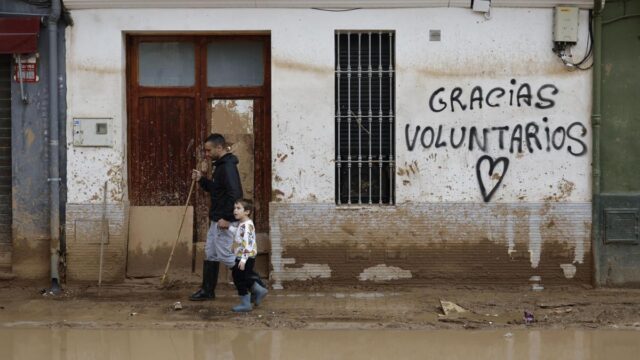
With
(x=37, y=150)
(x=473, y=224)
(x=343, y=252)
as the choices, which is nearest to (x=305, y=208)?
(x=343, y=252)

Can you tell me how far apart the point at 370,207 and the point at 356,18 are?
2.13m

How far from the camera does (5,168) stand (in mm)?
9133

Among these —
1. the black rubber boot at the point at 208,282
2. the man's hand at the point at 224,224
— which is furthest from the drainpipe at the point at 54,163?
the man's hand at the point at 224,224

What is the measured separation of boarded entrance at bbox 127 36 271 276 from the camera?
9156mm

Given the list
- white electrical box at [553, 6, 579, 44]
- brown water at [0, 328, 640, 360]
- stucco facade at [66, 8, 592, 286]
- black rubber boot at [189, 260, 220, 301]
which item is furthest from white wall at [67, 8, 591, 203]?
brown water at [0, 328, 640, 360]

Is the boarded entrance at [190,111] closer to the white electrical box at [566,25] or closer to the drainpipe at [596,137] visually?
the white electrical box at [566,25]

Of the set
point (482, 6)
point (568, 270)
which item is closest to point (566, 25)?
point (482, 6)

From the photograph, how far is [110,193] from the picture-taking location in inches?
352

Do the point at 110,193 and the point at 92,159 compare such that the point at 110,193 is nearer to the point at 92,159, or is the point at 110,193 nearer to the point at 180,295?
the point at 92,159

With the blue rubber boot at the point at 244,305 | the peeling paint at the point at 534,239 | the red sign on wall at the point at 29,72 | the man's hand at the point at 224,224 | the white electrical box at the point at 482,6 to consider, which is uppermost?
the white electrical box at the point at 482,6

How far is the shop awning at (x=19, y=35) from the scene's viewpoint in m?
8.70

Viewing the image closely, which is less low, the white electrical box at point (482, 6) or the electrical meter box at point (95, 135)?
the white electrical box at point (482, 6)

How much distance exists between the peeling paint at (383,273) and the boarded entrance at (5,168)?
4118mm

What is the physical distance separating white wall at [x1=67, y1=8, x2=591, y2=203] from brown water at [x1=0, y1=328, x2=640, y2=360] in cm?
204
